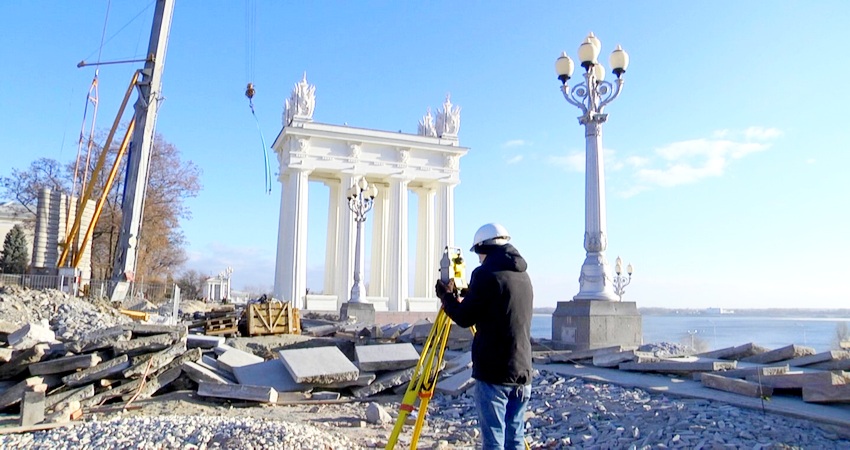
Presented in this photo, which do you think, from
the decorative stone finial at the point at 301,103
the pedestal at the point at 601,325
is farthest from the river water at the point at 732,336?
the decorative stone finial at the point at 301,103

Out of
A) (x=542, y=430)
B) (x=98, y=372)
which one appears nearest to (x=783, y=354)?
(x=542, y=430)

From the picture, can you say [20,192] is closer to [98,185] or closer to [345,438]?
[98,185]

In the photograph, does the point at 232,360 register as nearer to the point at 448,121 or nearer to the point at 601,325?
the point at 601,325

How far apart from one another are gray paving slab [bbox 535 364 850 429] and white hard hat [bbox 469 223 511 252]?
3549mm

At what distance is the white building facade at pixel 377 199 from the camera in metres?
37.8

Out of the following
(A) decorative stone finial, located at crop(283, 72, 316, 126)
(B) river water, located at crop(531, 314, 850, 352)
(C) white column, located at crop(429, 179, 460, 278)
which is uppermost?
(A) decorative stone finial, located at crop(283, 72, 316, 126)

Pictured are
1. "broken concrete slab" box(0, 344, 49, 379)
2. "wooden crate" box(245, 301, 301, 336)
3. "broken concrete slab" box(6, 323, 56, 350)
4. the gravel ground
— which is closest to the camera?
the gravel ground

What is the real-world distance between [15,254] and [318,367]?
43.6 meters

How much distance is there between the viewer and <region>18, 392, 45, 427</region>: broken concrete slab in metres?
6.67

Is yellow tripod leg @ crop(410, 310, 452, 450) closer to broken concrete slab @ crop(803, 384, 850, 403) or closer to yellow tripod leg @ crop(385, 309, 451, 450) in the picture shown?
yellow tripod leg @ crop(385, 309, 451, 450)

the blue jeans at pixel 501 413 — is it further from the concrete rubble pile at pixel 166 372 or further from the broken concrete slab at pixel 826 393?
the concrete rubble pile at pixel 166 372

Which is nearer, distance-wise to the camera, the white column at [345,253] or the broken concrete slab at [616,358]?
the broken concrete slab at [616,358]

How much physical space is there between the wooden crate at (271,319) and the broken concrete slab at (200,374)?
815cm

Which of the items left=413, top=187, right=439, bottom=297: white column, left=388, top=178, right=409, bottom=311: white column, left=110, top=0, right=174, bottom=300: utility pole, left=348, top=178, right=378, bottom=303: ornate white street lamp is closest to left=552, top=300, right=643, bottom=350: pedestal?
left=348, top=178, right=378, bottom=303: ornate white street lamp
